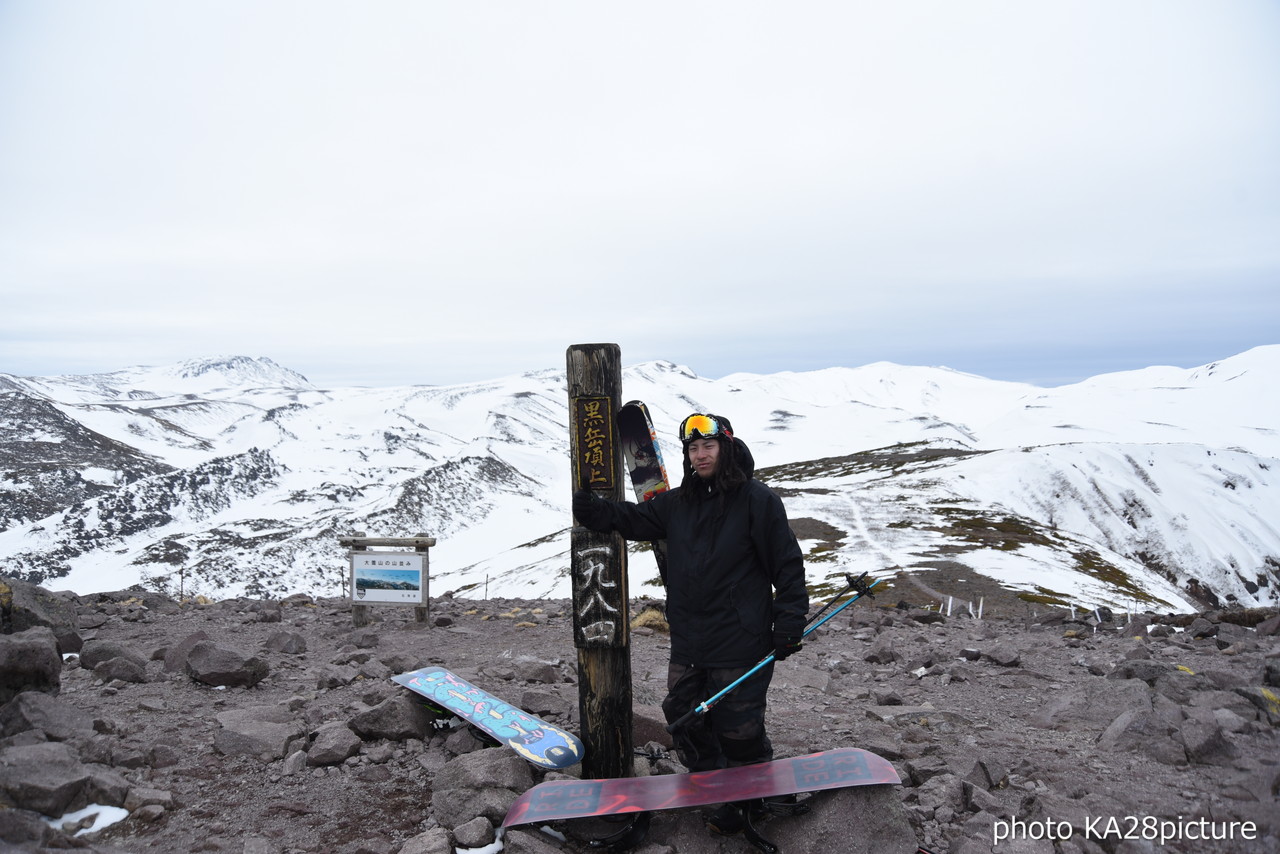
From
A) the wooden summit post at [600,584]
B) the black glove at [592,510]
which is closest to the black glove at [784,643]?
the wooden summit post at [600,584]

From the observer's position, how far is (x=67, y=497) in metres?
95.4

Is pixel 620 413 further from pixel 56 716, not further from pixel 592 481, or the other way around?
pixel 56 716

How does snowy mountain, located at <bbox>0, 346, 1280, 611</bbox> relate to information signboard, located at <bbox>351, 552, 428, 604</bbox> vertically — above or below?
below

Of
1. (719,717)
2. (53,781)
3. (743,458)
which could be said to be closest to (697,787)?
(719,717)

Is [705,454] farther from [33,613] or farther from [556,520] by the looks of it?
[556,520]

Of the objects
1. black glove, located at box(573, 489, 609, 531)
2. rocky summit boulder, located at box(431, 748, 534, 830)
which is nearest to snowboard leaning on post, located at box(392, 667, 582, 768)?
rocky summit boulder, located at box(431, 748, 534, 830)

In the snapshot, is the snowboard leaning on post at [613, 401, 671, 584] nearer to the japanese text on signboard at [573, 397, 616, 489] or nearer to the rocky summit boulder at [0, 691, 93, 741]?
the japanese text on signboard at [573, 397, 616, 489]

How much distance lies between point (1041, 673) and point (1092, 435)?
20143 centimetres

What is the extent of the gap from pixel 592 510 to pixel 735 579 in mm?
1379

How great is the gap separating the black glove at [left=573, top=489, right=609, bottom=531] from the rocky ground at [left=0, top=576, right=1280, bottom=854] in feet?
7.85

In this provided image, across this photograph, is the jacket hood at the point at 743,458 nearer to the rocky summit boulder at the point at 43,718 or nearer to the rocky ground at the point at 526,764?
the rocky ground at the point at 526,764

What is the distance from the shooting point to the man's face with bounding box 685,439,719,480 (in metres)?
6.05

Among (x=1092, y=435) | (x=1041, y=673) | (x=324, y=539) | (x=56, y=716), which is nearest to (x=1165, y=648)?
(x=1041, y=673)

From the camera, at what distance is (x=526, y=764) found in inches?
273
